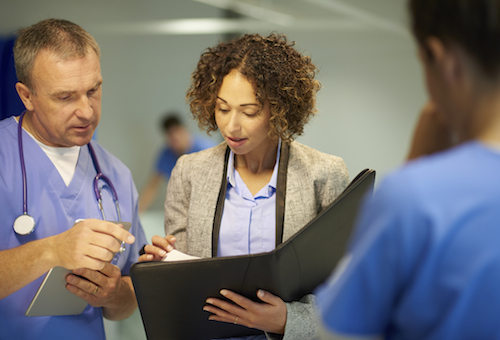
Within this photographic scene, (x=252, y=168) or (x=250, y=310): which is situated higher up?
(x=252, y=168)

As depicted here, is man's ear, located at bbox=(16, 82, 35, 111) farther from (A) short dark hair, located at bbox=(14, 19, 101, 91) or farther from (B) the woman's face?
(B) the woman's face

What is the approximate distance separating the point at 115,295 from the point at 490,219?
3.50 ft

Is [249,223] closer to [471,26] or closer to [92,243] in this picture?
[92,243]

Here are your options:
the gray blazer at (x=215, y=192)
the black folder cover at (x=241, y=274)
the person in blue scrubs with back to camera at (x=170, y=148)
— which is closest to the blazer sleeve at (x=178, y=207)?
the gray blazer at (x=215, y=192)

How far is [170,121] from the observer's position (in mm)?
3723

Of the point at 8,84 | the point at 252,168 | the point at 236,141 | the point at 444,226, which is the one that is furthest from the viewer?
the point at 8,84

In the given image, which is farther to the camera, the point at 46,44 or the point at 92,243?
the point at 46,44

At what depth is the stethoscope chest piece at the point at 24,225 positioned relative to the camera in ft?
3.73

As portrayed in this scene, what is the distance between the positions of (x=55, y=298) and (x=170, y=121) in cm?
267

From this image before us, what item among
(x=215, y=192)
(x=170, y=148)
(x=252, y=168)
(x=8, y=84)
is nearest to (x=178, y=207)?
(x=215, y=192)

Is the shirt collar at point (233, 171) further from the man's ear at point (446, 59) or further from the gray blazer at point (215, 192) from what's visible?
the man's ear at point (446, 59)

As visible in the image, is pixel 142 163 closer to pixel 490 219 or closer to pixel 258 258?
pixel 258 258

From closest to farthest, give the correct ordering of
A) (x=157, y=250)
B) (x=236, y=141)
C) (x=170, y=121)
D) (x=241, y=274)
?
1. (x=241, y=274)
2. (x=157, y=250)
3. (x=236, y=141)
4. (x=170, y=121)

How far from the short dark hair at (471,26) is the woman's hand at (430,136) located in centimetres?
14
